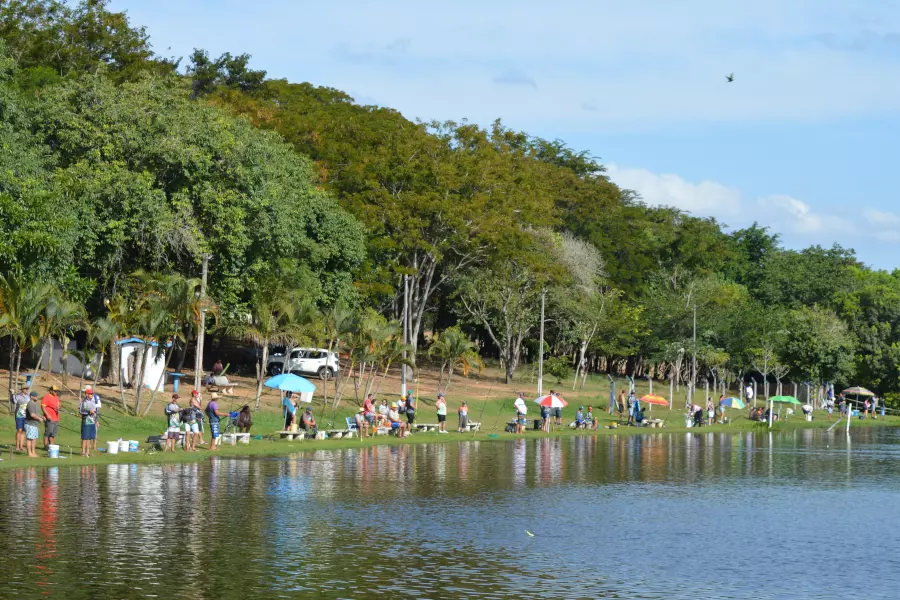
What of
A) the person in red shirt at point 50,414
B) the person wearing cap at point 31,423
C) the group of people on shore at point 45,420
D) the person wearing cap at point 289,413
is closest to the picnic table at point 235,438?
the person wearing cap at point 289,413

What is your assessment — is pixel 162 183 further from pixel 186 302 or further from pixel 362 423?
pixel 362 423

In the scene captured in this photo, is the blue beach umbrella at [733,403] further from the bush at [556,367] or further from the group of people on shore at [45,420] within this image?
the group of people on shore at [45,420]

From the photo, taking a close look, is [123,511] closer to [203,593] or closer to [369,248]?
[203,593]

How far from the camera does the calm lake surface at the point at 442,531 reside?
54.7 ft

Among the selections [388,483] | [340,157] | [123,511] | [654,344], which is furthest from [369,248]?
[123,511]

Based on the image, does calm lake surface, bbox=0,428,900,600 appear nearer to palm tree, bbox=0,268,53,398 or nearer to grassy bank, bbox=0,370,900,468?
grassy bank, bbox=0,370,900,468

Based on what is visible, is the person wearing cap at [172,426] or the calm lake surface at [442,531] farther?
the person wearing cap at [172,426]

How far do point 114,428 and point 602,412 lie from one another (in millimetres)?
32121

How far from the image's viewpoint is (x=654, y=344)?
8500 centimetres

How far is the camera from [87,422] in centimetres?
3162

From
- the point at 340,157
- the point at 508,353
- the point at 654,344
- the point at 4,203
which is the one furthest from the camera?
the point at 654,344

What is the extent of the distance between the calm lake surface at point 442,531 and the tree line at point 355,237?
44.9 feet

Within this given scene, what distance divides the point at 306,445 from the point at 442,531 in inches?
718

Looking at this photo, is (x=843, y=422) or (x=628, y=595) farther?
(x=843, y=422)
